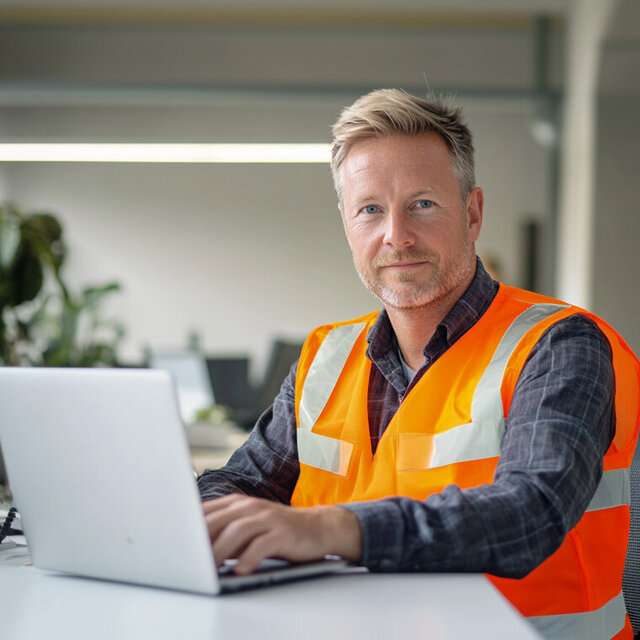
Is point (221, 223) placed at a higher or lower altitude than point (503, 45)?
lower

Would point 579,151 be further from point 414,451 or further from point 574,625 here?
point 574,625

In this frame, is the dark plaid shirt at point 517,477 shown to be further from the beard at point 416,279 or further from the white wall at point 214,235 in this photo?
the white wall at point 214,235

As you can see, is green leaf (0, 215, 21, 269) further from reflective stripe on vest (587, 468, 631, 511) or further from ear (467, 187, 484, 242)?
reflective stripe on vest (587, 468, 631, 511)

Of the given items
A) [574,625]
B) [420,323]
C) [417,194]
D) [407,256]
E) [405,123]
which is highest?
[405,123]

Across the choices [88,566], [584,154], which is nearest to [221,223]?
[584,154]

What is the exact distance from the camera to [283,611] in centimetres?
89

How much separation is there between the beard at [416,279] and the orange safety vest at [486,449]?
9 cm

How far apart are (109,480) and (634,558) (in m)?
0.84

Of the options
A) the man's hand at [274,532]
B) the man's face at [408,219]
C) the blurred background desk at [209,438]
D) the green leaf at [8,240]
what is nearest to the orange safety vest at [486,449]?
the man's face at [408,219]

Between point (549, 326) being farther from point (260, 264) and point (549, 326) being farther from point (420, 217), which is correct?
point (260, 264)

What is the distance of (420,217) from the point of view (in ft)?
5.18

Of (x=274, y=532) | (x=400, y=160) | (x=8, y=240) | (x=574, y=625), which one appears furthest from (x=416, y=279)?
(x=8, y=240)

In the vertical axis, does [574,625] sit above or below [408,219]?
below

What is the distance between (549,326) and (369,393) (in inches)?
13.1
